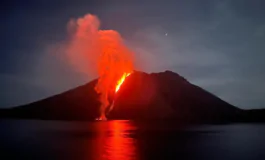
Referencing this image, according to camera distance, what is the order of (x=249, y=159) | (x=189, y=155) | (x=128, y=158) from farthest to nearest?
(x=189, y=155), (x=249, y=159), (x=128, y=158)

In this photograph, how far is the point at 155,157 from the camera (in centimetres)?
4031

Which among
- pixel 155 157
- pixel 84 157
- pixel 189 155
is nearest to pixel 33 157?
pixel 84 157

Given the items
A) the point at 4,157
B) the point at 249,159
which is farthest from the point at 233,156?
the point at 4,157

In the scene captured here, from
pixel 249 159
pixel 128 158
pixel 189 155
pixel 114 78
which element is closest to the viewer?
pixel 128 158

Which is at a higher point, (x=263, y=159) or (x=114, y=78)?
(x=114, y=78)

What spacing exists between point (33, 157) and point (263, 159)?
84.5 ft

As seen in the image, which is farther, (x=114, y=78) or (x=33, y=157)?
(x=114, y=78)

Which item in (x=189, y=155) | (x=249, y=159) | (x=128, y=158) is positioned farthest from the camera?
(x=189, y=155)

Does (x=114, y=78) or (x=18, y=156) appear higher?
(x=114, y=78)

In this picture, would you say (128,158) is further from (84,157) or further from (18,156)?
(18,156)

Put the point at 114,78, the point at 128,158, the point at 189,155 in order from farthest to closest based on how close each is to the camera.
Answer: the point at 114,78 < the point at 189,155 < the point at 128,158

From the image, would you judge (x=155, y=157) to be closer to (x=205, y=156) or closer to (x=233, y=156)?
(x=205, y=156)

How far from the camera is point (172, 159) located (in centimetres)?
3909

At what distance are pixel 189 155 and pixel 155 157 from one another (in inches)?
207
